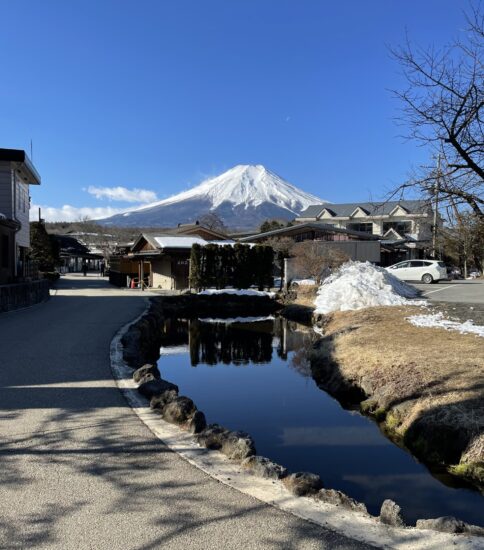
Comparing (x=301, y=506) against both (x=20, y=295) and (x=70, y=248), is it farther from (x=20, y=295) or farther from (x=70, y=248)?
(x=70, y=248)

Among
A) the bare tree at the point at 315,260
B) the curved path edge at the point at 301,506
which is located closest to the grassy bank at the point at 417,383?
the curved path edge at the point at 301,506

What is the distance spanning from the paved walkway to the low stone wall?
9511 millimetres

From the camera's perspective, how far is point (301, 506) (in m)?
3.40

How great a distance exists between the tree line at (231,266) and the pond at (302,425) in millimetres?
11812

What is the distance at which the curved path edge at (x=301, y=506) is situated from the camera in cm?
302

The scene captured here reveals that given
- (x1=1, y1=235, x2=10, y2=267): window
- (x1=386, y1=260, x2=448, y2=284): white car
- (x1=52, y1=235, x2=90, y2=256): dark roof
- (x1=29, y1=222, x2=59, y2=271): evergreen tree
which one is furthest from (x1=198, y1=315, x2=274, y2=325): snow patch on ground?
(x1=52, y1=235, x2=90, y2=256): dark roof

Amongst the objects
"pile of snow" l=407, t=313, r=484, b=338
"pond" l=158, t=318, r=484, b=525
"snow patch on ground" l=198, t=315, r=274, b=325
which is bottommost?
"pond" l=158, t=318, r=484, b=525

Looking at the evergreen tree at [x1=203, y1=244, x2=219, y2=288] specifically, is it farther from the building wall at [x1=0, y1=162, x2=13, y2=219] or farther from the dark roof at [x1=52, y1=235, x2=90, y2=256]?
the dark roof at [x1=52, y1=235, x2=90, y2=256]

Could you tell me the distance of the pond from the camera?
4953 millimetres

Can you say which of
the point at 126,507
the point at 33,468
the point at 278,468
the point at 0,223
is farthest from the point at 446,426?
the point at 0,223

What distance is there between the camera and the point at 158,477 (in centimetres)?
377

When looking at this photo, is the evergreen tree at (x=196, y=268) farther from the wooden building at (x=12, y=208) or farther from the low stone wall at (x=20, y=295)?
the low stone wall at (x=20, y=295)

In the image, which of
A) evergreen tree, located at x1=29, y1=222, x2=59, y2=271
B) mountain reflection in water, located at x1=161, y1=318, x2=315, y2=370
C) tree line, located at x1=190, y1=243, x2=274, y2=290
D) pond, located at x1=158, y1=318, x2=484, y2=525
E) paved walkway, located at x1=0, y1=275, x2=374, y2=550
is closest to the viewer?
paved walkway, located at x1=0, y1=275, x2=374, y2=550

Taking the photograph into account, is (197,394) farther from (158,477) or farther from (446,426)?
(158,477)
